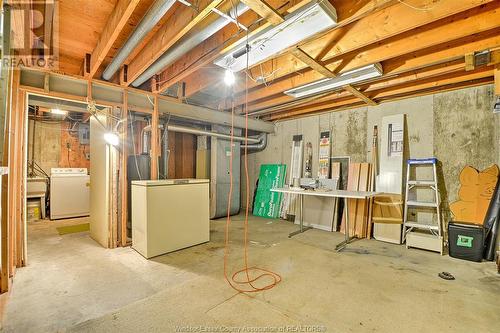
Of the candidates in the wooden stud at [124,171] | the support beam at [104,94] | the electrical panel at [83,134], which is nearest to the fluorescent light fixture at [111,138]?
the wooden stud at [124,171]

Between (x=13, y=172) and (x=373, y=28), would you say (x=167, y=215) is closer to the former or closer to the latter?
(x=13, y=172)

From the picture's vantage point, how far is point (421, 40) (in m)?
2.27

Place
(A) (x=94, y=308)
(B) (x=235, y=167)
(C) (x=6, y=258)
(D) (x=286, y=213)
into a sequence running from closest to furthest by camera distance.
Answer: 1. (A) (x=94, y=308)
2. (C) (x=6, y=258)
3. (D) (x=286, y=213)
4. (B) (x=235, y=167)

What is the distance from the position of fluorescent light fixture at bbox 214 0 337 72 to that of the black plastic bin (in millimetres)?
3072

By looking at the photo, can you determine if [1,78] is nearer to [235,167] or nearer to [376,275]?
[376,275]

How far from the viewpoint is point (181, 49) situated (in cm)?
224

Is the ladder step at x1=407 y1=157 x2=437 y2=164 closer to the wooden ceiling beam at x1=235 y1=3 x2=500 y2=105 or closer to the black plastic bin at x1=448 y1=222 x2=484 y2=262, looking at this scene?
the black plastic bin at x1=448 y1=222 x2=484 y2=262

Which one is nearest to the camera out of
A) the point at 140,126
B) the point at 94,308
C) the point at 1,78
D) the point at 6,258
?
the point at 1,78

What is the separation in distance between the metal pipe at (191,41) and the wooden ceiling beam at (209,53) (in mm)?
275

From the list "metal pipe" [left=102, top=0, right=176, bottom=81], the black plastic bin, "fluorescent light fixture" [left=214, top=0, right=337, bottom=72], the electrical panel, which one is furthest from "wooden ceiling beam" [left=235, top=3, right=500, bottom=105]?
the electrical panel

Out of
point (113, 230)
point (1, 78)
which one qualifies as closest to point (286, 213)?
point (113, 230)

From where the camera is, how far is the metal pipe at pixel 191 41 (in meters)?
1.79

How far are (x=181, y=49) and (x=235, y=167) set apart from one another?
355 centimetres

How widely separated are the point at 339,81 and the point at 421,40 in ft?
3.34
